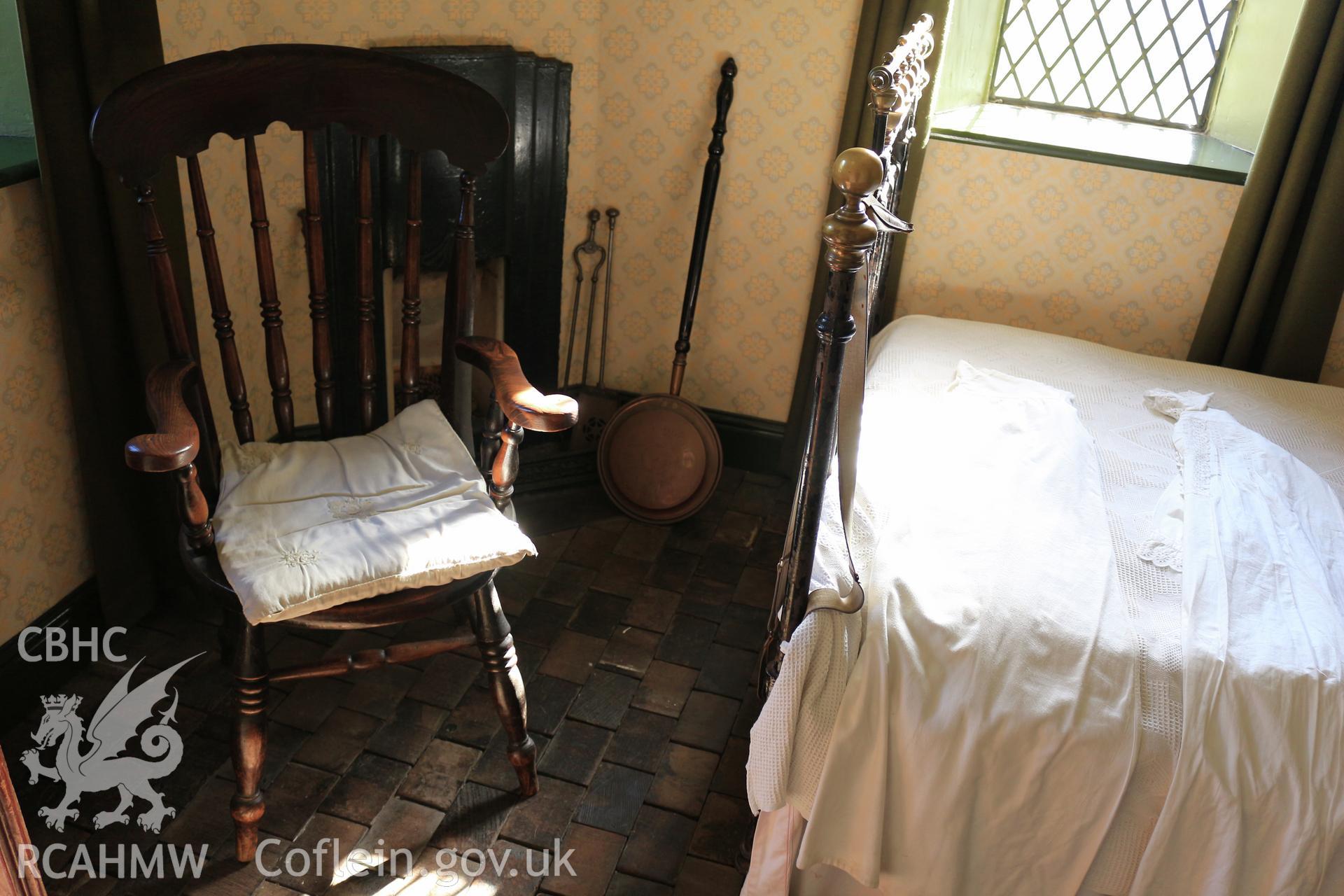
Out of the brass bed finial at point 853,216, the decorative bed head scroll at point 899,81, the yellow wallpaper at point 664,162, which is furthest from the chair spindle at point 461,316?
the brass bed finial at point 853,216

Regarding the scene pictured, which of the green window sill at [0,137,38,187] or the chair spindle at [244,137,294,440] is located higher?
the green window sill at [0,137,38,187]

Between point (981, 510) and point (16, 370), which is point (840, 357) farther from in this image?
point (16, 370)

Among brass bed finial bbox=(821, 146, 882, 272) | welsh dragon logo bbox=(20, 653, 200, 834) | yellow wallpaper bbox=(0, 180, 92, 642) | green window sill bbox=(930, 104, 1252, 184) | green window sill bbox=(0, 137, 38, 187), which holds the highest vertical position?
brass bed finial bbox=(821, 146, 882, 272)

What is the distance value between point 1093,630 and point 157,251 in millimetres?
1547

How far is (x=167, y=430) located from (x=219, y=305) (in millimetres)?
366

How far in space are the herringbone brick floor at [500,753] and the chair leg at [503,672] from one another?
107 mm

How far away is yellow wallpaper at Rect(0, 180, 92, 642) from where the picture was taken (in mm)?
1903

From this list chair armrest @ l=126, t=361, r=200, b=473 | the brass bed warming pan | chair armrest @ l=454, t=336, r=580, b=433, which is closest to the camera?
chair armrest @ l=126, t=361, r=200, b=473

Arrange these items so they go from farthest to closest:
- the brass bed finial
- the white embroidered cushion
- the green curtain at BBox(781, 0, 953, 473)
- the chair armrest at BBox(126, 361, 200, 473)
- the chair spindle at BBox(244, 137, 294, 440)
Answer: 1. the green curtain at BBox(781, 0, 953, 473)
2. the chair spindle at BBox(244, 137, 294, 440)
3. the white embroidered cushion
4. the chair armrest at BBox(126, 361, 200, 473)
5. the brass bed finial

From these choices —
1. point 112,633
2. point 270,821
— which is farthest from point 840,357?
point 112,633

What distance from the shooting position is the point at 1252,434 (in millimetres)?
2047

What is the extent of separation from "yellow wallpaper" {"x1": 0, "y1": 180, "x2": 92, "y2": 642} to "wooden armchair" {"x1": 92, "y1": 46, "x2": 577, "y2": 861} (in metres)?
0.33

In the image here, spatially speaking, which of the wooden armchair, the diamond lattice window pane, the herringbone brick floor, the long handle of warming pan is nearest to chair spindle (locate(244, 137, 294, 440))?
the wooden armchair

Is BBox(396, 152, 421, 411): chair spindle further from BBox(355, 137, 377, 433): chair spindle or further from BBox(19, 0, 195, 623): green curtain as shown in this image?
BBox(19, 0, 195, 623): green curtain
